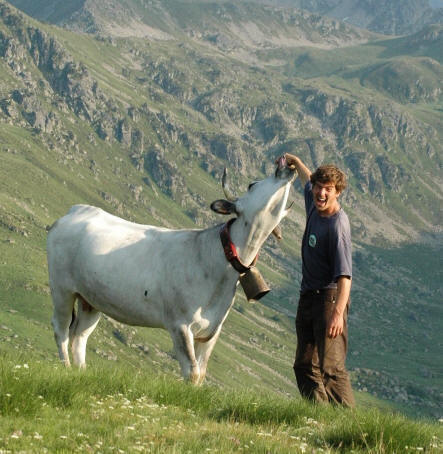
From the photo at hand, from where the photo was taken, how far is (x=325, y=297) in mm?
11086

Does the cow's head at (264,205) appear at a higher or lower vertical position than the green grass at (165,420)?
higher

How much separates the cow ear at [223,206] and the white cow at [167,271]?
0.7 inches

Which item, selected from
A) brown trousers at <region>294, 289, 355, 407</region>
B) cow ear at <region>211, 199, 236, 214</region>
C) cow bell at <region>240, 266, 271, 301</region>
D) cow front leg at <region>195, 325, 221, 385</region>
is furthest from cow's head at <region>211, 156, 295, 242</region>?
cow front leg at <region>195, 325, 221, 385</region>

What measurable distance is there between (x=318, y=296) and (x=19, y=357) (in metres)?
5.05

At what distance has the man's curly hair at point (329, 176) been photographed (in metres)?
10.8

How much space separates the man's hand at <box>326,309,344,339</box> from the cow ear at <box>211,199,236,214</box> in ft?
10.5

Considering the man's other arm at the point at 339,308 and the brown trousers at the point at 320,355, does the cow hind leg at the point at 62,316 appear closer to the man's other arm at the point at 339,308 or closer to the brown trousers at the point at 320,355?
the brown trousers at the point at 320,355

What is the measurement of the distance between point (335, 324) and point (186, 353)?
10.2 ft

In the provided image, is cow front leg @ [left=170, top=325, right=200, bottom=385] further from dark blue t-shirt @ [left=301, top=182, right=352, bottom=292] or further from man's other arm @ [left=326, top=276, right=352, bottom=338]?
man's other arm @ [left=326, top=276, right=352, bottom=338]

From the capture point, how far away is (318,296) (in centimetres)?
1127

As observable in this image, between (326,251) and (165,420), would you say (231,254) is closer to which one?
(326,251)

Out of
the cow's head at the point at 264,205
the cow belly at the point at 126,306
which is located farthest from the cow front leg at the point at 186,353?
the cow's head at the point at 264,205

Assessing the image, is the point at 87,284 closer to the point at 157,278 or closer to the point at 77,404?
the point at 157,278

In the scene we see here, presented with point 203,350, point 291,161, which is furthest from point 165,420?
point 291,161
